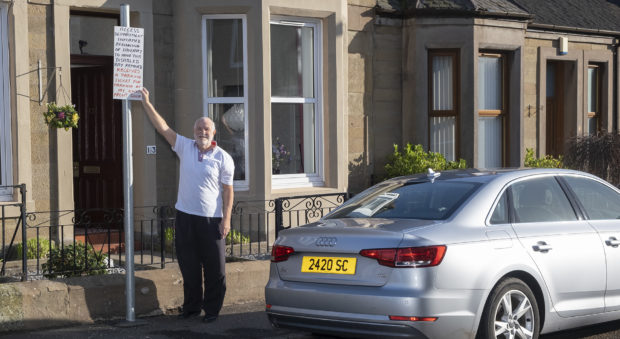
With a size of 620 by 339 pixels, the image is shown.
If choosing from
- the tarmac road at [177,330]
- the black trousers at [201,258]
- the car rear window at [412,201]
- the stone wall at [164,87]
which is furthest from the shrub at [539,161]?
the black trousers at [201,258]

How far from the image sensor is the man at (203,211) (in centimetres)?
796

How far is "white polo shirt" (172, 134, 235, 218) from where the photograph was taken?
26.1 ft

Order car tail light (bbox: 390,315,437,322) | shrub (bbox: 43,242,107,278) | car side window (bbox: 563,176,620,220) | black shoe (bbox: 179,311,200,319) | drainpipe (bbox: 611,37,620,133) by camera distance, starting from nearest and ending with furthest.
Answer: car tail light (bbox: 390,315,437,322) → car side window (bbox: 563,176,620,220) → black shoe (bbox: 179,311,200,319) → shrub (bbox: 43,242,107,278) → drainpipe (bbox: 611,37,620,133)

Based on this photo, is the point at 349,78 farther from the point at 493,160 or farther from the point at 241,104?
the point at 493,160

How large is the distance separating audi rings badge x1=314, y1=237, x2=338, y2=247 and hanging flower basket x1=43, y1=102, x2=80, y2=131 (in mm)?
5315

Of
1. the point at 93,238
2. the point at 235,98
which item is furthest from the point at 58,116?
the point at 235,98

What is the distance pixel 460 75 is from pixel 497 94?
3.69ft

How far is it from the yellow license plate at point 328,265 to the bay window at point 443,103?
26.8 ft

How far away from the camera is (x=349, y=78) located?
13.4 metres

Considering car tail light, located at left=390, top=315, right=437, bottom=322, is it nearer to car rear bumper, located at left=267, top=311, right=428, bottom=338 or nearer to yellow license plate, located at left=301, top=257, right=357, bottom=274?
car rear bumper, located at left=267, top=311, right=428, bottom=338

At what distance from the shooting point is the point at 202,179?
7.95 metres

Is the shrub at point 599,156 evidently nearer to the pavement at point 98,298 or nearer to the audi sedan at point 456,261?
the audi sedan at point 456,261

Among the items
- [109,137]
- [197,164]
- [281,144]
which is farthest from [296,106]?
[197,164]

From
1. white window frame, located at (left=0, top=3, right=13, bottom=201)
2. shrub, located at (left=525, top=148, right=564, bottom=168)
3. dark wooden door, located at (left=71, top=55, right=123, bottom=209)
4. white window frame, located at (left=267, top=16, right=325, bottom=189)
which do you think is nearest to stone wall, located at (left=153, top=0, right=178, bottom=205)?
dark wooden door, located at (left=71, top=55, right=123, bottom=209)
